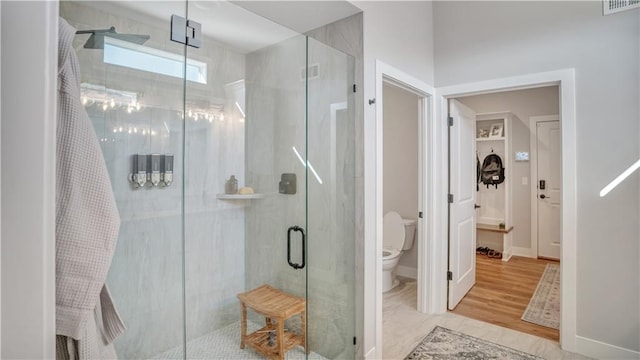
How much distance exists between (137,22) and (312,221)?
1.70 meters

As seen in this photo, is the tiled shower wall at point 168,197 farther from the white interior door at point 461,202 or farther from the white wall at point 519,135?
the white wall at point 519,135

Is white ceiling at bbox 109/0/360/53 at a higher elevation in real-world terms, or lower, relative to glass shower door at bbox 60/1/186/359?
higher

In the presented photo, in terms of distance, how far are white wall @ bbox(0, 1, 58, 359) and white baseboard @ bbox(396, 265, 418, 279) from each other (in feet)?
13.1

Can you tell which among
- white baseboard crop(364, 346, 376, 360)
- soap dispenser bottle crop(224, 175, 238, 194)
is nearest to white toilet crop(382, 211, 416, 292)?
white baseboard crop(364, 346, 376, 360)

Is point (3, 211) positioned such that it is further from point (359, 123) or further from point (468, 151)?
point (468, 151)

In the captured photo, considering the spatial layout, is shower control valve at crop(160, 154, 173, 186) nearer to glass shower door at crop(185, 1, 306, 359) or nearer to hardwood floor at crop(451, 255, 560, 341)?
glass shower door at crop(185, 1, 306, 359)

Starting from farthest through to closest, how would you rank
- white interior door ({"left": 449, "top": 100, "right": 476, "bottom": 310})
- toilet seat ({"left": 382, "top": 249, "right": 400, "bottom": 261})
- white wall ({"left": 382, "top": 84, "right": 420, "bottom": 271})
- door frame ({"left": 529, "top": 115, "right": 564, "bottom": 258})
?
1. door frame ({"left": 529, "top": 115, "right": 564, "bottom": 258})
2. white wall ({"left": 382, "top": 84, "right": 420, "bottom": 271})
3. toilet seat ({"left": 382, "top": 249, "right": 400, "bottom": 261})
4. white interior door ({"left": 449, "top": 100, "right": 476, "bottom": 310})

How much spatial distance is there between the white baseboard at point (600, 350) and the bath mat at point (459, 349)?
345mm

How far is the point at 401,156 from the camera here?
13.4 ft

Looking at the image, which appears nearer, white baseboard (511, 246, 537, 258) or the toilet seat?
the toilet seat

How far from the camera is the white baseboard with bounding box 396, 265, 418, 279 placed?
13.1 feet

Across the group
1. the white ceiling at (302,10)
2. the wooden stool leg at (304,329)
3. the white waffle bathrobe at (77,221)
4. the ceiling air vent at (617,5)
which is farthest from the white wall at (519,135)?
the white waffle bathrobe at (77,221)

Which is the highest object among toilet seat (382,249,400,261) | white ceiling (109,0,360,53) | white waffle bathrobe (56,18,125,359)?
white ceiling (109,0,360,53)

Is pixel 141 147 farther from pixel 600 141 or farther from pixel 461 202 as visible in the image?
pixel 600 141
